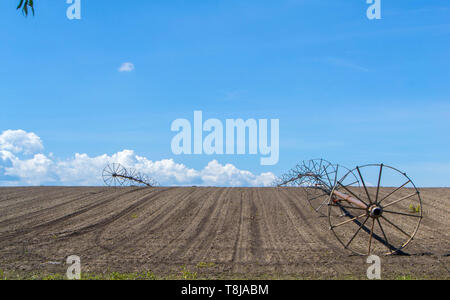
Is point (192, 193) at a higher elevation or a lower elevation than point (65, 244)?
higher

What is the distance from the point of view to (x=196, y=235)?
806 inches

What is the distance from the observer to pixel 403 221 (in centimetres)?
2381

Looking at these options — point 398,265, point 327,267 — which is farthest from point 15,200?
point 398,265

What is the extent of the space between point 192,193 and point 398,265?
65.7 feet

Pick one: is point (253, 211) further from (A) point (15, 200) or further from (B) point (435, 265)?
(A) point (15, 200)

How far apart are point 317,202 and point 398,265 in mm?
14184

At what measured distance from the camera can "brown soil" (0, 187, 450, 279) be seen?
48.1 ft

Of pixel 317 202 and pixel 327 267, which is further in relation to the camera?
pixel 317 202

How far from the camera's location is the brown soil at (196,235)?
14.7 metres

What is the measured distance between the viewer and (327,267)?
1437cm
